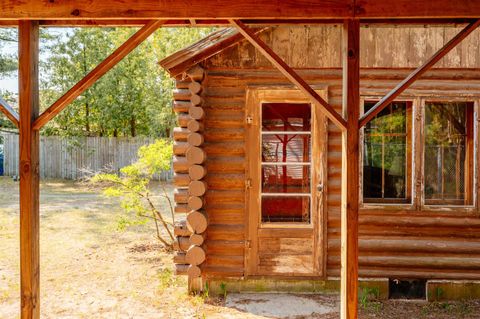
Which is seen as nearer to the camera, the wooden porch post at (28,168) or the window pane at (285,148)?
the wooden porch post at (28,168)

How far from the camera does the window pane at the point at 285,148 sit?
18.8 ft

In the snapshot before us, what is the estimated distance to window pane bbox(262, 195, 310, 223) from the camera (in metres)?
5.77

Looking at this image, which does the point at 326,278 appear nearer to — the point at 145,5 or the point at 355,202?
the point at 355,202

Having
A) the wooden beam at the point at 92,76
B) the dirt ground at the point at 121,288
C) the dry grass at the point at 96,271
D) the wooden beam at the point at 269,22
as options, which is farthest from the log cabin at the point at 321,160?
the wooden beam at the point at 92,76

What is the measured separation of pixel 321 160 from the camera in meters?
5.67

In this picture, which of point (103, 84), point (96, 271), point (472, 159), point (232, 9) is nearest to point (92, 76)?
point (232, 9)

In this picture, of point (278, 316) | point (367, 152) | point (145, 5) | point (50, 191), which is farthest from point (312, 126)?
point (50, 191)

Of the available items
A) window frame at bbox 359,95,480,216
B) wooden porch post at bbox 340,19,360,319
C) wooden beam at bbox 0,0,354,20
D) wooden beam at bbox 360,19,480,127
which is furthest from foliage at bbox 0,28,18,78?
wooden beam at bbox 360,19,480,127

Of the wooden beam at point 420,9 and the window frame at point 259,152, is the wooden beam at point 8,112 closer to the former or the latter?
the wooden beam at point 420,9

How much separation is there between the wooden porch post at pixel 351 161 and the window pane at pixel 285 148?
2.41 metres

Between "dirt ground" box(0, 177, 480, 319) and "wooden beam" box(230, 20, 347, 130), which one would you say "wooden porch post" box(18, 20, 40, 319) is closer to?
"wooden beam" box(230, 20, 347, 130)

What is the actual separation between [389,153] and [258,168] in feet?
5.82

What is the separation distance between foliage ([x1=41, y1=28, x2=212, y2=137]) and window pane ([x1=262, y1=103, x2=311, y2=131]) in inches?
531

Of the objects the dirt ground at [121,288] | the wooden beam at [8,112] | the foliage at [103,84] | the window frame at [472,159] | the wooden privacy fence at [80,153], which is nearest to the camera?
the wooden beam at [8,112]
